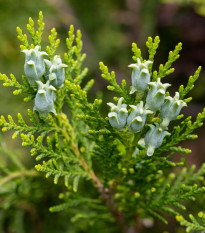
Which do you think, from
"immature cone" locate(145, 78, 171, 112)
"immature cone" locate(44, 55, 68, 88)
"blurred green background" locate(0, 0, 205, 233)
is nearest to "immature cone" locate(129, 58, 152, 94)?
"immature cone" locate(145, 78, 171, 112)

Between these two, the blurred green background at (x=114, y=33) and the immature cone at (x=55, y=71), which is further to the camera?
the blurred green background at (x=114, y=33)

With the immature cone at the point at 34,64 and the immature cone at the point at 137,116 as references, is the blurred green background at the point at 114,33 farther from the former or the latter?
the immature cone at the point at 137,116

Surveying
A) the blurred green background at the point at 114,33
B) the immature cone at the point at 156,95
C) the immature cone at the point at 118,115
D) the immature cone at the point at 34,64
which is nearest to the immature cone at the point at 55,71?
the immature cone at the point at 34,64

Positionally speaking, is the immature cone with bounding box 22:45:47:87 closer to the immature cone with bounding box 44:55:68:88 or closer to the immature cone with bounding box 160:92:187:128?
the immature cone with bounding box 44:55:68:88

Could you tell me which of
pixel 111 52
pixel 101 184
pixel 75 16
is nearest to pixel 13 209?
pixel 101 184

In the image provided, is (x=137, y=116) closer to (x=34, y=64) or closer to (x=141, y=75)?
(x=141, y=75)

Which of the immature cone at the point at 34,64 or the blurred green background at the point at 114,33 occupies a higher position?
the blurred green background at the point at 114,33

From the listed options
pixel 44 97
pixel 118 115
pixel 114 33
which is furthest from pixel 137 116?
pixel 114 33
